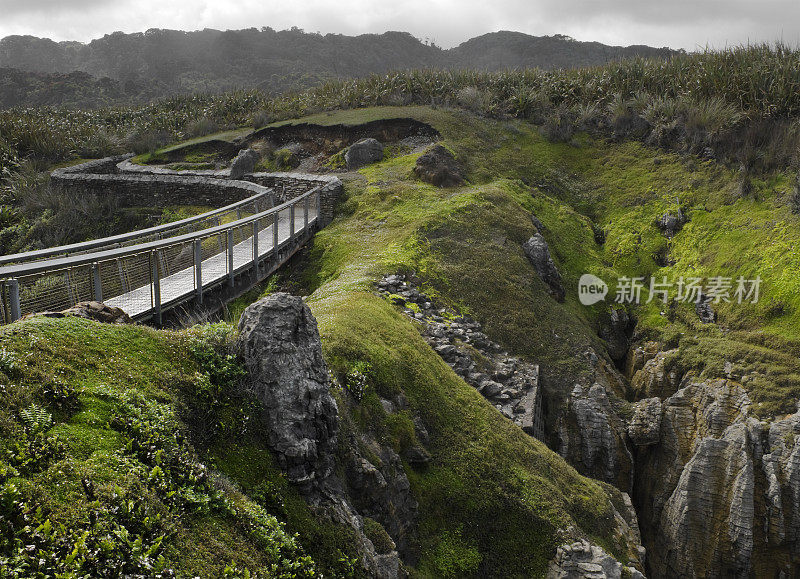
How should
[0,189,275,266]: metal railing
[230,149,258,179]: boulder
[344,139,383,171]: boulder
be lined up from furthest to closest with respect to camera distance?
[230,149,258,179]: boulder < [344,139,383,171]: boulder < [0,189,275,266]: metal railing

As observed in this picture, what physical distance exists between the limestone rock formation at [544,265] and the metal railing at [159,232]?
7716 mm

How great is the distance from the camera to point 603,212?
18.6 metres

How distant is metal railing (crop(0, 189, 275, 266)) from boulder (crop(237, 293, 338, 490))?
10.6 ft

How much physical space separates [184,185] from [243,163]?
2.68 m

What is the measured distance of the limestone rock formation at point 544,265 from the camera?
1426cm

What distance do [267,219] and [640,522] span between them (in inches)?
421

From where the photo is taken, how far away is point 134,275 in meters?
8.05

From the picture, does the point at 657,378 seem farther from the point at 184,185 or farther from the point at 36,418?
the point at 184,185

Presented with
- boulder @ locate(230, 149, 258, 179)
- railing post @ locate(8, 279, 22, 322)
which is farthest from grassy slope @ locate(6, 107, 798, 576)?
boulder @ locate(230, 149, 258, 179)

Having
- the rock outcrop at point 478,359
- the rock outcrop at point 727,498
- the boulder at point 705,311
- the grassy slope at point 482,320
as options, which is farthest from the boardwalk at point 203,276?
the boulder at point 705,311

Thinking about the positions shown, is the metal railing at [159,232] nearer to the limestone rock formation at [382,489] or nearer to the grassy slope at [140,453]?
the grassy slope at [140,453]

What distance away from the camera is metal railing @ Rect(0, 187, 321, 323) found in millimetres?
6293

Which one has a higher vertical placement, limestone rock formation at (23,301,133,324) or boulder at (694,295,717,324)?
limestone rock formation at (23,301,133,324)

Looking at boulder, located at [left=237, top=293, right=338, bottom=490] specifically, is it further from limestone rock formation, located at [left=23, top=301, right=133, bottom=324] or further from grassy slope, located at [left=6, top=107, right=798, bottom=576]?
limestone rock formation, located at [left=23, top=301, right=133, bottom=324]
